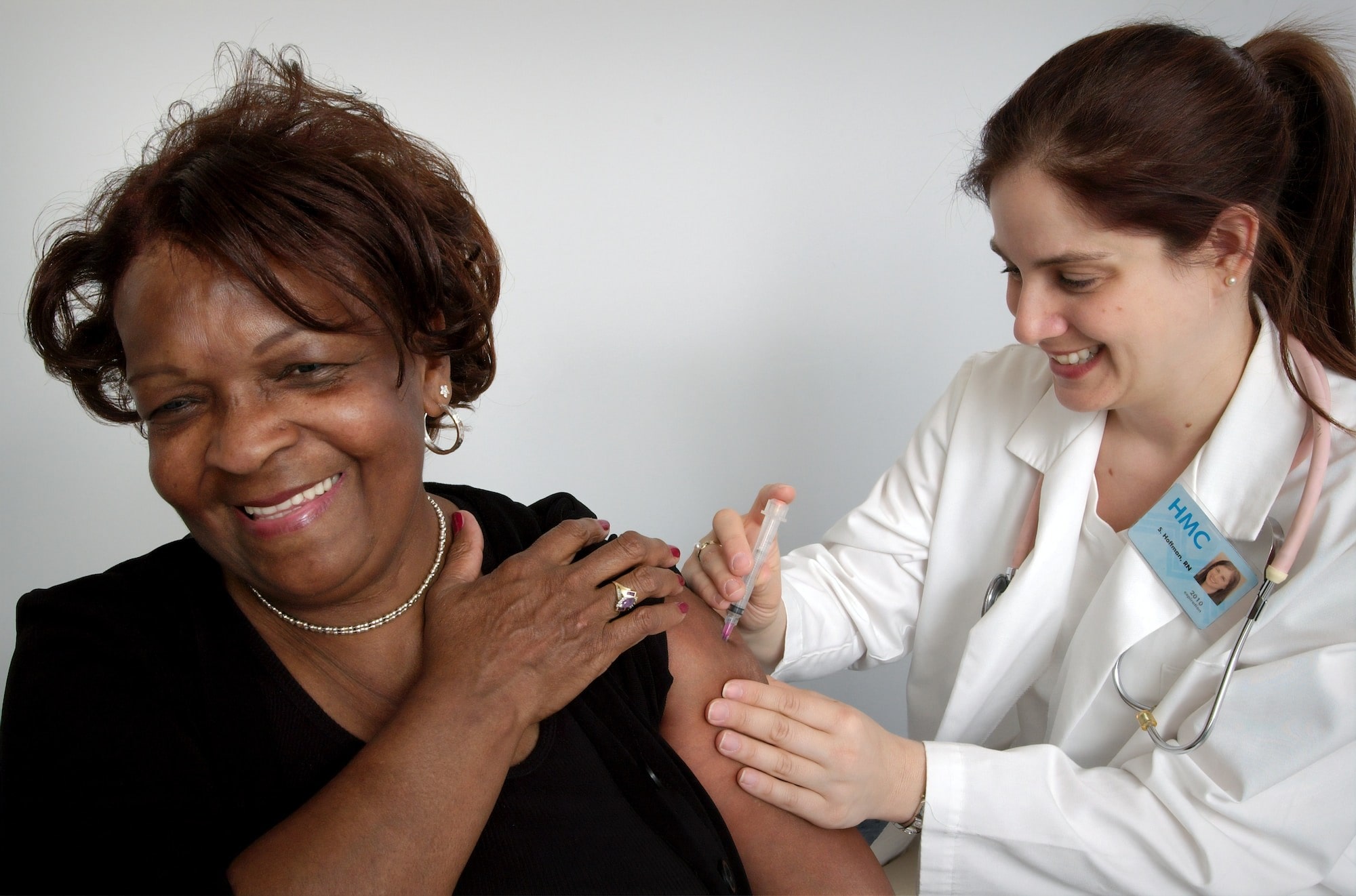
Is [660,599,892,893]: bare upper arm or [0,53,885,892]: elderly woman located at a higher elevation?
[0,53,885,892]: elderly woman

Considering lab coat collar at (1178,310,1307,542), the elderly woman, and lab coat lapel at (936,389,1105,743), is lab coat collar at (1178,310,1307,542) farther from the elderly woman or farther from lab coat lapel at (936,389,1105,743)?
the elderly woman

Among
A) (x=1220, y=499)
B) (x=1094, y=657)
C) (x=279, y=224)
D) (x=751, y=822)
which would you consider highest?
(x=279, y=224)

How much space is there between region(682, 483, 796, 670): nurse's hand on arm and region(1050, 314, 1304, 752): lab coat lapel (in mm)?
505

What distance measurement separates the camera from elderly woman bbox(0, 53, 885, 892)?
100 centimetres

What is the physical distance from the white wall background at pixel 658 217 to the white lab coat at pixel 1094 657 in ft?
2.21

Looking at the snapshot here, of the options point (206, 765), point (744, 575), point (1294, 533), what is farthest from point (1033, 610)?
point (206, 765)

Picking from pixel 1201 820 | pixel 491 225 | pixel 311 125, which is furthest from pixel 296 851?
pixel 491 225

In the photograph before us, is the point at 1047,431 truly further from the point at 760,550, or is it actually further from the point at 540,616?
the point at 540,616

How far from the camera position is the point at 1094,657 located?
1529mm

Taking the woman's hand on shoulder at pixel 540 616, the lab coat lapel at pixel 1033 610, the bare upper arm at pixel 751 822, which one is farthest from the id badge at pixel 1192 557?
the woman's hand on shoulder at pixel 540 616

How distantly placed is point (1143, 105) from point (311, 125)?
113cm

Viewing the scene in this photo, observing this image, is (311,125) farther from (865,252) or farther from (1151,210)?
(865,252)

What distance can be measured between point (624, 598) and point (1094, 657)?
0.77 metres

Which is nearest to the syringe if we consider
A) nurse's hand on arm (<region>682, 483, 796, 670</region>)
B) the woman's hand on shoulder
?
nurse's hand on arm (<region>682, 483, 796, 670</region>)
